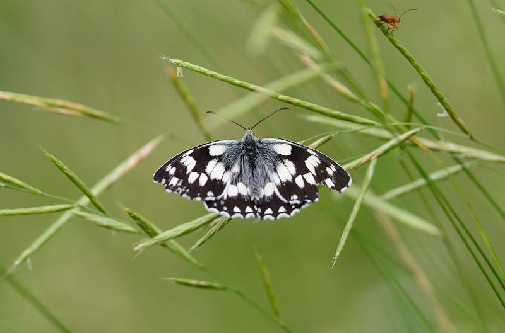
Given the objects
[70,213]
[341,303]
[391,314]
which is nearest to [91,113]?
[70,213]

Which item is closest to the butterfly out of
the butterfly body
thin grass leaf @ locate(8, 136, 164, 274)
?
the butterfly body

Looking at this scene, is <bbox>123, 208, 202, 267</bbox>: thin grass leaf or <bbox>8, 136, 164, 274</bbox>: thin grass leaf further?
<bbox>8, 136, 164, 274</bbox>: thin grass leaf

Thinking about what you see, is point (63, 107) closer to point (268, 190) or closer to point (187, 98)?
point (187, 98)

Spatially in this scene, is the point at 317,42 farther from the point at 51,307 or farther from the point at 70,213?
the point at 51,307

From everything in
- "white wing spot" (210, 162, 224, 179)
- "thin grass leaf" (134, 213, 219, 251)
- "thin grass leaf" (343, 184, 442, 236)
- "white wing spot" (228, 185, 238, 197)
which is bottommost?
"thin grass leaf" (343, 184, 442, 236)

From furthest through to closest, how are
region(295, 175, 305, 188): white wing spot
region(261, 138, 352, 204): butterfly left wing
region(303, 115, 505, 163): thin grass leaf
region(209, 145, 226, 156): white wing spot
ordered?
region(209, 145, 226, 156): white wing spot, region(295, 175, 305, 188): white wing spot, region(261, 138, 352, 204): butterfly left wing, region(303, 115, 505, 163): thin grass leaf

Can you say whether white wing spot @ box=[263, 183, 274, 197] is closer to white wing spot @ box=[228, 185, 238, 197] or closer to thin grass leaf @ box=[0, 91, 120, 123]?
white wing spot @ box=[228, 185, 238, 197]

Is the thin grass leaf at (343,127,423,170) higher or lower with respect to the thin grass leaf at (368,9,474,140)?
lower

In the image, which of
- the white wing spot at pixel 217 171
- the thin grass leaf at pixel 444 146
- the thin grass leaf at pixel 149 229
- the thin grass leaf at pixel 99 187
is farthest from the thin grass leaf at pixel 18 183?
the thin grass leaf at pixel 444 146
